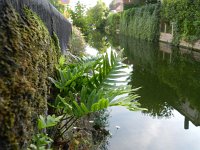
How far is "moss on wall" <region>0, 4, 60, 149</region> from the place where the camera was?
164 cm

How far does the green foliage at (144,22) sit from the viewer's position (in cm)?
2758

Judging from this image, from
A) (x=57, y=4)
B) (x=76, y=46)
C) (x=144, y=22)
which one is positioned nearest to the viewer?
(x=76, y=46)

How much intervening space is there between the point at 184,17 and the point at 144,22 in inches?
373

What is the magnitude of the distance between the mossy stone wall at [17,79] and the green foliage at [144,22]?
25.9 meters

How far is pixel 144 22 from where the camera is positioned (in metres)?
30.1

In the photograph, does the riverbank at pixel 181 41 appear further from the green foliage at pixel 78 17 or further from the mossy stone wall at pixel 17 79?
the mossy stone wall at pixel 17 79

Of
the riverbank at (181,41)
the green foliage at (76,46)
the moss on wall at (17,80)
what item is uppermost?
the moss on wall at (17,80)

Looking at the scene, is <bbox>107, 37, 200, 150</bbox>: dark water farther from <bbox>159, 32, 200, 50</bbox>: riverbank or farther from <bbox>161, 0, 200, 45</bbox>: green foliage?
<bbox>161, 0, 200, 45</bbox>: green foliage

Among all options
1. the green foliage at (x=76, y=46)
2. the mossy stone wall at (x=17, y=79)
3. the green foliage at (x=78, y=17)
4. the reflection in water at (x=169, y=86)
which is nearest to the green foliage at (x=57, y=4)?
the green foliage at (x=78, y=17)

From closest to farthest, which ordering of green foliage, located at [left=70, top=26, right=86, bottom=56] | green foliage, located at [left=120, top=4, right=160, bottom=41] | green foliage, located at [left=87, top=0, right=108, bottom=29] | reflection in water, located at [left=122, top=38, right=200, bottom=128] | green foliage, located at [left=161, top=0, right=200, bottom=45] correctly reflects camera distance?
1. reflection in water, located at [left=122, top=38, right=200, bottom=128]
2. green foliage, located at [left=70, top=26, right=86, bottom=56]
3. green foliage, located at [left=161, top=0, right=200, bottom=45]
4. green foliage, located at [left=120, top=4, right=160, bottom=41]
5. green foliage, located at [left=87, top=0, right=108, bottom=29]

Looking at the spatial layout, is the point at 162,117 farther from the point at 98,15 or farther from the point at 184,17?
the point at 98,15

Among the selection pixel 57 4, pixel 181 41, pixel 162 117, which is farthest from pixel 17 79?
pixel 57 4

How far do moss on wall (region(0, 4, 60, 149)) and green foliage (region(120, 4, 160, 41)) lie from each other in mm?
25936

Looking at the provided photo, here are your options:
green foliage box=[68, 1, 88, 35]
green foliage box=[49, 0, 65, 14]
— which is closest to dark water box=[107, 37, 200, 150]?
green foliage box=[49, 0, 65, 14]
